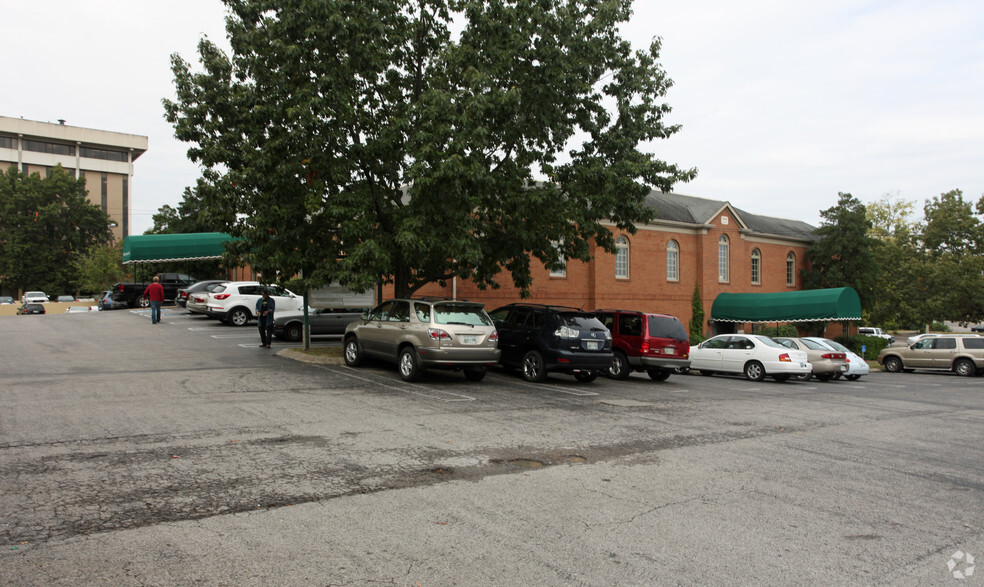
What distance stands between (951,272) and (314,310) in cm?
4303

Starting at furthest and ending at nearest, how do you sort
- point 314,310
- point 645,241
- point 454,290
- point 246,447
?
point 645,241, point 454,290, point 314,310, point 246,447

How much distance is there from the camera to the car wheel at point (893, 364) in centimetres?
2830

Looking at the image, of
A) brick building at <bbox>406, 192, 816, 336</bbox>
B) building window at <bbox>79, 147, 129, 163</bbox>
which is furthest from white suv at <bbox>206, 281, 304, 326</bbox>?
building window at <bbox>79, 147, 129, 163</bbox>

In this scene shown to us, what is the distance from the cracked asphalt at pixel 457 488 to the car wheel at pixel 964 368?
17229mm

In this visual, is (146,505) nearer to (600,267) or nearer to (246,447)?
(246,447)

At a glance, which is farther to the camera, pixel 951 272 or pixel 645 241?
pixel 951 272

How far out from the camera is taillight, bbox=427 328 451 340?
43.4ft

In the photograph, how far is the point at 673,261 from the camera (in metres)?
Result: 42.1

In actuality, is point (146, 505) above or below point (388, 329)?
below

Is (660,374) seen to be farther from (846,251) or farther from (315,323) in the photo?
(846,251)

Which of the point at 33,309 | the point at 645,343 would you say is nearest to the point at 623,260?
the point at 645,343

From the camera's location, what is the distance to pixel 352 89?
53.3 feet

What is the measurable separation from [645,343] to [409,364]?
670 cm

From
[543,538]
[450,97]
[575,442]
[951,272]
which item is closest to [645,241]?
[951,272]
